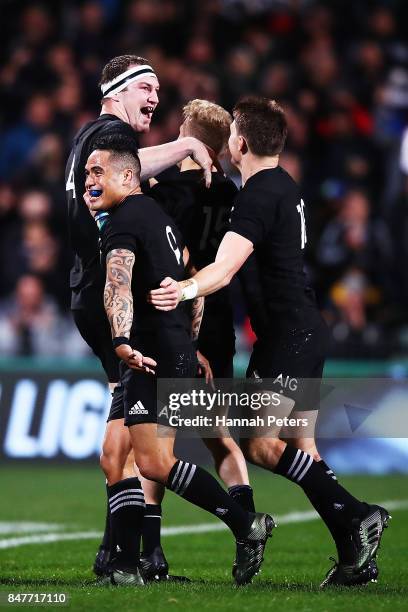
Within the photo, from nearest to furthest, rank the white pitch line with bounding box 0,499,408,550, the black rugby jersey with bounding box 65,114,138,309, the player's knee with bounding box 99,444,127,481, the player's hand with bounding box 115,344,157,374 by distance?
1. the player's hand with bounding box 115,344,157,374
2. the player's knee with bounding box 99,444,127,481
3. the black rugby jersey with bounding box 65,114,138,309
4. the white pitch line with bounding box 0,499,408,550

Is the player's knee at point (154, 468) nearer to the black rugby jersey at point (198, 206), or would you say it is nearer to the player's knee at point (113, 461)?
the player's knee at point (113, 461)

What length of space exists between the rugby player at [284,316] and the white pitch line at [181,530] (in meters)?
2.51

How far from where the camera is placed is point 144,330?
6188 mm

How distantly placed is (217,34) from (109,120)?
10028 millimetres

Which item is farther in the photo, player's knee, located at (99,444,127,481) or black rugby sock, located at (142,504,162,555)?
black rugby sock, located at (142,504,162,555)

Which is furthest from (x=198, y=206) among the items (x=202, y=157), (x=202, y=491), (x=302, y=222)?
(x=202, y=491)

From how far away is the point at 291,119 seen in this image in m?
14.6

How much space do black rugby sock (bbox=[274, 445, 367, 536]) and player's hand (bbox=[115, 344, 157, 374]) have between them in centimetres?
89

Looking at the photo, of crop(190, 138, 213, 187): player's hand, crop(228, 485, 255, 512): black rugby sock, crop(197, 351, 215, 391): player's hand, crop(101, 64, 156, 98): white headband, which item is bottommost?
crop(228, 485, 255, 512): black rugby sock

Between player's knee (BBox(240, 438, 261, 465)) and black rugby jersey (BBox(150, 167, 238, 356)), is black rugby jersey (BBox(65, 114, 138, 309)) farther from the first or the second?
player's knee (BBox(240, 438, 261, 465))

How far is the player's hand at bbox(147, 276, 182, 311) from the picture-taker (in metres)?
6.02

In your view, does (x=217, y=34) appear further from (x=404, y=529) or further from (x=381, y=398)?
(x=404, y=529)

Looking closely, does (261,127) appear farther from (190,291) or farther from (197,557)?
(197,557)

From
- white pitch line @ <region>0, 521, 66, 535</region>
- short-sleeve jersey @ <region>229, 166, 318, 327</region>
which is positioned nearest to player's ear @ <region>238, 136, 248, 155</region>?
short-sleeve jersey @ <region>229, 166, 318, 327</region>
